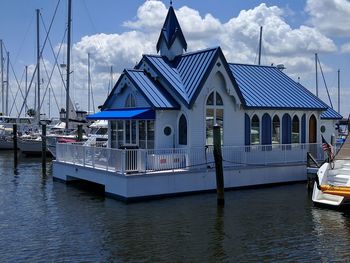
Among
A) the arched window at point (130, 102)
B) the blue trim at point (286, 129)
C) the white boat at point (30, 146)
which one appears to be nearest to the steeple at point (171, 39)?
the arched window at point (130, 102)

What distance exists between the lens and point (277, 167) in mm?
27750

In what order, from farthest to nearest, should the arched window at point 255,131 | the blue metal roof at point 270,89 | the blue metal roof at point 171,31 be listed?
the blue metal roof at point 171,31 → the blue metal roof at point 270,89 → the arched window at point 255,131

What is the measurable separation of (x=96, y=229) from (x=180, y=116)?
9.94 metres

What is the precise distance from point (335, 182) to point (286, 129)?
26.1 feet

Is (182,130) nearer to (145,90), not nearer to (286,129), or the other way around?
(145,90)

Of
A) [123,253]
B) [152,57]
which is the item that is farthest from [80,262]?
[152,57]

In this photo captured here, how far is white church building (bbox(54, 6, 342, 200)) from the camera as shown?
2367 cm

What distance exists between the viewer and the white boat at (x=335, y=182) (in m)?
21.3

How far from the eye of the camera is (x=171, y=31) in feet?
97.6

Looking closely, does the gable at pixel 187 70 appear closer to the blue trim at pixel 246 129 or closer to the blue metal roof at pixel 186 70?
the blue metal roof at pixel 186 70

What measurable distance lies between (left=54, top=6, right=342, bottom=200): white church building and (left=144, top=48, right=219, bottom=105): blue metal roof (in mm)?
63

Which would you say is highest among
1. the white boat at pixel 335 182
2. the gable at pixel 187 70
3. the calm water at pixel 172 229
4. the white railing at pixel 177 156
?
the gable at pixel 187 70

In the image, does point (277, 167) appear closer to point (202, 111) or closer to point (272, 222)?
point (202, 111)

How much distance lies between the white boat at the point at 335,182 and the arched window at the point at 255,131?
18.3 ft
